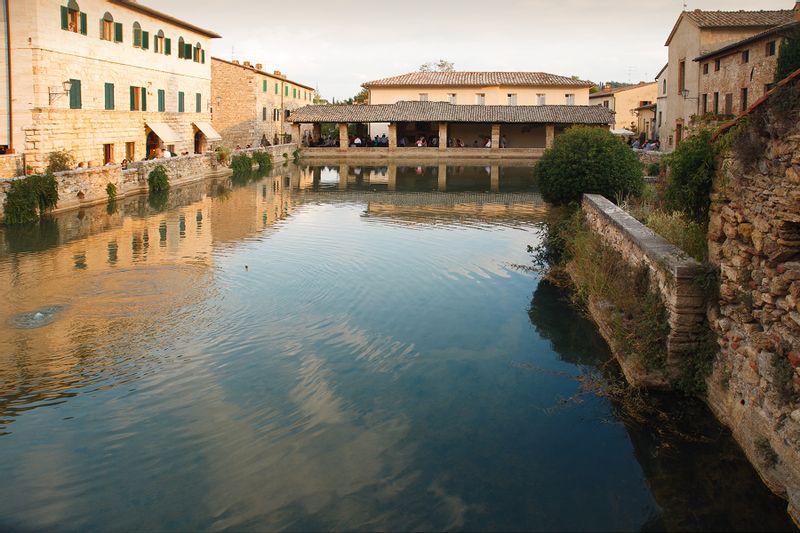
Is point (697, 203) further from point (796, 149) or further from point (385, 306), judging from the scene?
point (385, 306)

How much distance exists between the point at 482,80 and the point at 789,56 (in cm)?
4160

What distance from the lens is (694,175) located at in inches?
316

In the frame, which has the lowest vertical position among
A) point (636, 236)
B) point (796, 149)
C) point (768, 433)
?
point (768, 433)

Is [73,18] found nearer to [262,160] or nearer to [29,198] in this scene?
[29,198]

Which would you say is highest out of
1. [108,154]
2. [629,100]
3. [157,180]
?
[629,100]

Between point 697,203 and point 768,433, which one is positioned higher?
point 697,203

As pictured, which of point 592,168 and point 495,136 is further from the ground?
point 495,136

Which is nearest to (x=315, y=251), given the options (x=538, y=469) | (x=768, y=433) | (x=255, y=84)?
(x=538, y=469)

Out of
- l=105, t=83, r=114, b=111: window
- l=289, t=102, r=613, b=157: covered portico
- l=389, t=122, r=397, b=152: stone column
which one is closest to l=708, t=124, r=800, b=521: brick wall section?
l=105, t=83, r=114, b=111: window

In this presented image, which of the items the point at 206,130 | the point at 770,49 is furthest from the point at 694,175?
the point at 206,130

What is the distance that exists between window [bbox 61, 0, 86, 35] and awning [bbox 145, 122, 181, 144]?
701cm

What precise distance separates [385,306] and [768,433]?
702 centimetres

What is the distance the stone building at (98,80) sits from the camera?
25875 mm

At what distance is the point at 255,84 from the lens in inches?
2053
